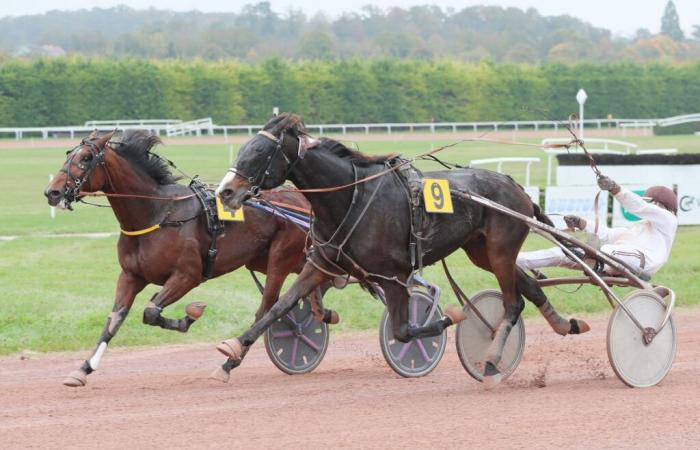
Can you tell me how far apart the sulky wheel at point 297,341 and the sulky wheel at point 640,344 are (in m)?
2.12

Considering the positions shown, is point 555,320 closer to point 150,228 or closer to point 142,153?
point 150,228

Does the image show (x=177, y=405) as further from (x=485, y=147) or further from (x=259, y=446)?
(x=485, y=147)

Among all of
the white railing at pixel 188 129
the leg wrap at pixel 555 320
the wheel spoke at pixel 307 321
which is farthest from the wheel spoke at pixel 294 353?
the white railing at pixel 188 129

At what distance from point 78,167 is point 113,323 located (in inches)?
39.4

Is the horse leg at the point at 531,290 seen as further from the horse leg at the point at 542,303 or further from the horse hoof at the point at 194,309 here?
the horse hoof at the point at 194,309

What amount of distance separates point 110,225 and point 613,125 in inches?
1307

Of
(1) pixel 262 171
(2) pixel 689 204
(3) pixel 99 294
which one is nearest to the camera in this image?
(1) pixel 262 171

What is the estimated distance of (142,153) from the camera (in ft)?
26.1

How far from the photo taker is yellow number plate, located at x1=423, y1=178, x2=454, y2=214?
275 inches

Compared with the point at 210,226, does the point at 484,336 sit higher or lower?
lower

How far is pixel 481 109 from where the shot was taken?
51.5 m

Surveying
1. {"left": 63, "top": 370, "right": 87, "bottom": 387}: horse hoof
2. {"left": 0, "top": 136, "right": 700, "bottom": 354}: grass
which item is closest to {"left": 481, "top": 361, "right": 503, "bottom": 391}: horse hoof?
{"left": 63, "top": 370, "right": 87, "bottom": 387}: horse hoof

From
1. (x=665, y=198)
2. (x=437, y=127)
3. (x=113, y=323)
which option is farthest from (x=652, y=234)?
(x=437, y=127)

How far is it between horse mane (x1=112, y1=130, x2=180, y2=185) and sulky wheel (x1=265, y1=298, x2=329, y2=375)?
1.25 metres
